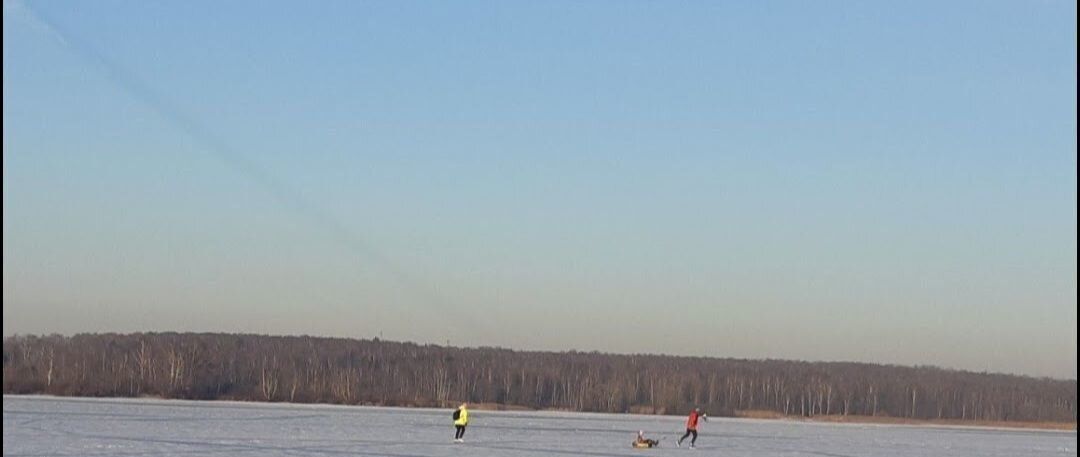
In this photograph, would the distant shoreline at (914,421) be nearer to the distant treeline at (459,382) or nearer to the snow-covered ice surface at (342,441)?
the distant treeline at (459,382)

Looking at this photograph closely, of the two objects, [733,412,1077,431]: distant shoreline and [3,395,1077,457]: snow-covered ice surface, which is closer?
[3,395,1077,457]: snow-covered ice surface

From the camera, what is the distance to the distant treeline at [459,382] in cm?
10388

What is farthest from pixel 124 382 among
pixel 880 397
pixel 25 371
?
pixel 880 397

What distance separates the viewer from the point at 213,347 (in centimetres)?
12075

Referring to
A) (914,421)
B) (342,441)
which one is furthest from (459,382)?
(342,441)

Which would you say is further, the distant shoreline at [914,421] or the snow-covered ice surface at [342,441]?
the distant shoreline at [914,421]

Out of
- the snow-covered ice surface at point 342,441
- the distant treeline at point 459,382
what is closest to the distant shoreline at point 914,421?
the distant treeline at point 459,382

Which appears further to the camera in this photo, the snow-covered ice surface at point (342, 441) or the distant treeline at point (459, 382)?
the distant treeline at point (459, 382)

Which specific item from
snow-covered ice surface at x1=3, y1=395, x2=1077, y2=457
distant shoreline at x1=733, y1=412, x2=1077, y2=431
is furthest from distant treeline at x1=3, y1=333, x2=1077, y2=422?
snow-covered ice surface at x1=3, y1=395, x2=1077, y2=457

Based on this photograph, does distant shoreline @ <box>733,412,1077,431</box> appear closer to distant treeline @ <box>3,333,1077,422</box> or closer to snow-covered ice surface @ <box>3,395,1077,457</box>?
distant treeline @ <box>3,333,1077,422</box>

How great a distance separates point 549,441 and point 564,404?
6720cm

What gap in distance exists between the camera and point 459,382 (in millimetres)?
116062

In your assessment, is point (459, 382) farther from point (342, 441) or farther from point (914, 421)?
point (342, 441)

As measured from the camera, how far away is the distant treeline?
10388cm
